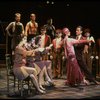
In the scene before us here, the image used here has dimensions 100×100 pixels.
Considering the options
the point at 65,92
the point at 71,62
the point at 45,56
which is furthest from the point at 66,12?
the point at 65,92

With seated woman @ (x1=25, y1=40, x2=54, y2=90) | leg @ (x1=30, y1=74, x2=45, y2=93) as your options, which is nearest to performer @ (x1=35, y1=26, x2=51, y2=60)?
seated woman @ (x1=25, y1=40, x2=54, y2=90)

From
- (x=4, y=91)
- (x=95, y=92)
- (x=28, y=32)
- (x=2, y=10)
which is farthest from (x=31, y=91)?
(x=2, y=10)

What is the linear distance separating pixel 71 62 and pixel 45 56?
1.45 meters

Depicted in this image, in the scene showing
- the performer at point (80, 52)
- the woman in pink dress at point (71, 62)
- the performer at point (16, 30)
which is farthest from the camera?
the performer at point (16, 30)

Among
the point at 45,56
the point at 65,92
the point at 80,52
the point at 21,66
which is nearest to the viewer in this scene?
the point at 21,66

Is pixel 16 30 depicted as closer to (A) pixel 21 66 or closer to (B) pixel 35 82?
(A) pixel 21 66

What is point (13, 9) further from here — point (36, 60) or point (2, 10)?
point (36, 60)

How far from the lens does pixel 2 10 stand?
1856 centimetres

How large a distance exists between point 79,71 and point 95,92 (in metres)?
1.09

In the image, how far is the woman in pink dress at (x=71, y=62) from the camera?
1208cm

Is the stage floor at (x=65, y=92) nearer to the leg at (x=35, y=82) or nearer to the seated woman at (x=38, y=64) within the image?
the leg at (x=35, y=82)

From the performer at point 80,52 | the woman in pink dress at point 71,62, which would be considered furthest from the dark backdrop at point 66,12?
the woman in pink dress at point 71,62

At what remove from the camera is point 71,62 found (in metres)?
12.2

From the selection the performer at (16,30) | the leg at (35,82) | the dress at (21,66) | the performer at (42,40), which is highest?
the performer at (16,30)
